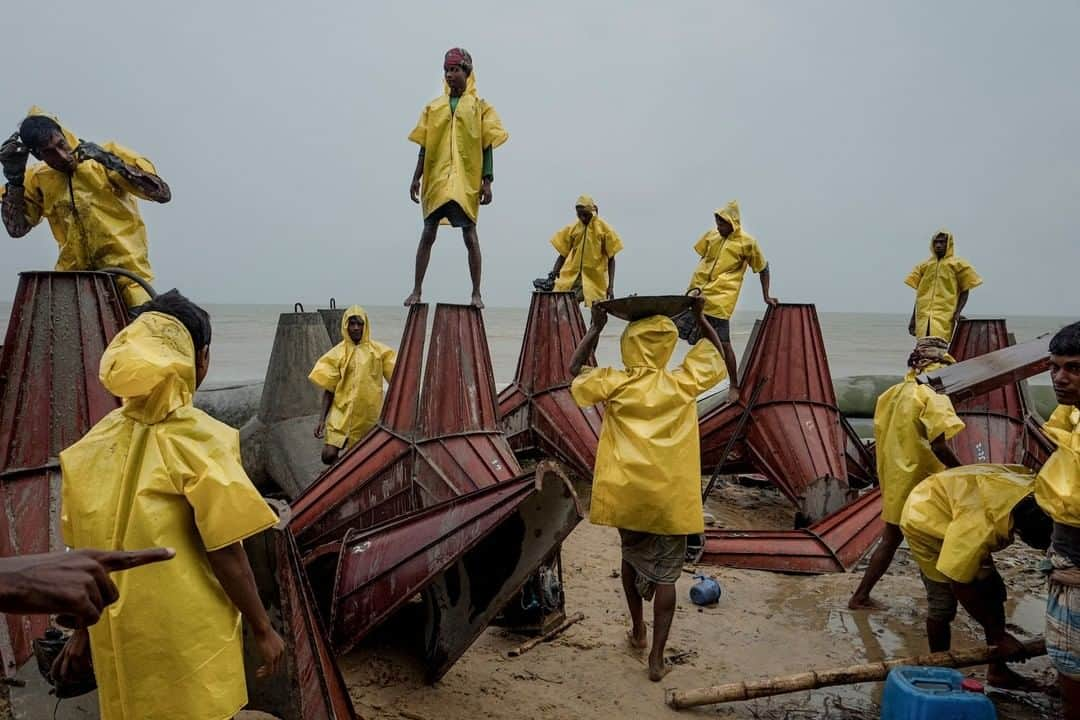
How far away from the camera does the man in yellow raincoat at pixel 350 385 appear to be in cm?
641

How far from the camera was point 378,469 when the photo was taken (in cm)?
514

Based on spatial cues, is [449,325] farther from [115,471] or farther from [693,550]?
[115,471]

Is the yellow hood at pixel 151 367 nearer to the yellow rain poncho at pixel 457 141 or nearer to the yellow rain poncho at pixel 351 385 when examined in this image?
the yellow rain poncho at pixel 457 141

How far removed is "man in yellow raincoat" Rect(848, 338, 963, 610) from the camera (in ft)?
13.2

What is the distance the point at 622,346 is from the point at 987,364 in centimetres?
204

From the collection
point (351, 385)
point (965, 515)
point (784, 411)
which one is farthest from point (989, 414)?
point (351, 385)

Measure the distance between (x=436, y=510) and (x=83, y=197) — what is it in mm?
2818

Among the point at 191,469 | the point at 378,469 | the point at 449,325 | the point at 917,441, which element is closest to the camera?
the point at 191,469

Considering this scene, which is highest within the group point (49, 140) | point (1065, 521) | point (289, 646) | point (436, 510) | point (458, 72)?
point (458, 72)

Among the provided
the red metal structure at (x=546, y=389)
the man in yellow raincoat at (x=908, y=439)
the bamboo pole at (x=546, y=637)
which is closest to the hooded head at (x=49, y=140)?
the bamboo pole at (x=546, y=637)

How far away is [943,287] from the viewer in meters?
8.61

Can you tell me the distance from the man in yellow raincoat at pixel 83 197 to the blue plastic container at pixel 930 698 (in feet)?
13.7

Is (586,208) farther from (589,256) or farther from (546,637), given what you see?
(546,637)

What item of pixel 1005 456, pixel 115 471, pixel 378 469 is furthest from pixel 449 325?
pixel 1005 456
